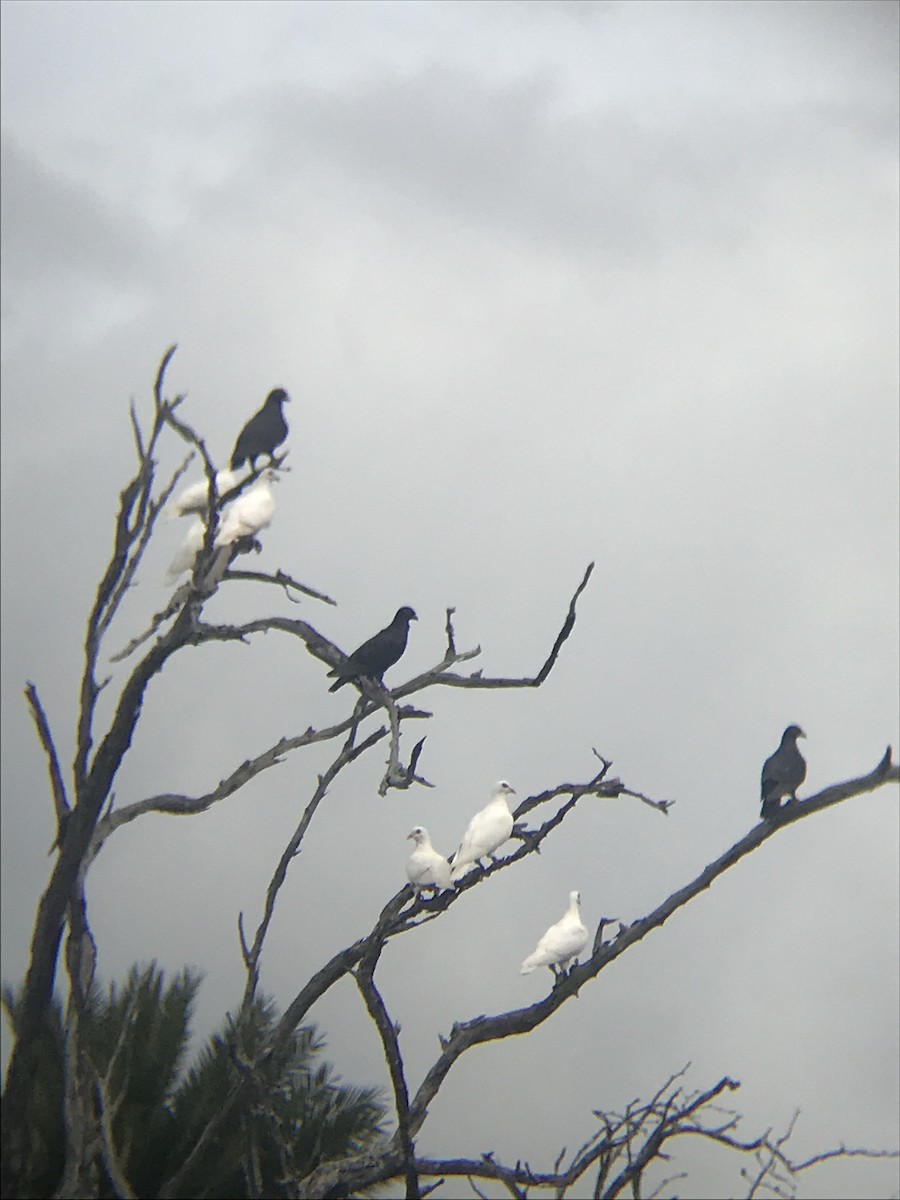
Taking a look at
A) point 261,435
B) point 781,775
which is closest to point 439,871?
point 781,775

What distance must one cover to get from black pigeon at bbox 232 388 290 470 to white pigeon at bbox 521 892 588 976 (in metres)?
3.35

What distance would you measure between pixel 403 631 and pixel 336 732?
114cm

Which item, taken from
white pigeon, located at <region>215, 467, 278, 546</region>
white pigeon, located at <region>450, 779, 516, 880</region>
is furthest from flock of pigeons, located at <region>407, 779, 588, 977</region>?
white pigeon, located at <region>215, 467, 278, 546</region>

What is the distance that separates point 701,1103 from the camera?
7.41m

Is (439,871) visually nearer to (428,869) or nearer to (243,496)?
(428,869)

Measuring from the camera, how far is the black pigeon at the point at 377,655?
799 centimetres

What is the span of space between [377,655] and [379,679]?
15 cm

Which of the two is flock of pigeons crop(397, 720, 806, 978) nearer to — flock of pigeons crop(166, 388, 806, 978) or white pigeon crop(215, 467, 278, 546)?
flock of pigeons crop(166, 388, 806, 978)

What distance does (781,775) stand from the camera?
26.7 ft

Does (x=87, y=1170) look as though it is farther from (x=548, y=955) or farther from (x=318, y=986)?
(x=548, y=955)

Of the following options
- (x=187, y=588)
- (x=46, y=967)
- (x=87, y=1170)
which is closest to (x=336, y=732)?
(x=187, y=588)

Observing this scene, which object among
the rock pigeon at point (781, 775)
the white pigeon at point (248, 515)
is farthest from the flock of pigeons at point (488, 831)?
the white pigeon at point (248, 515)

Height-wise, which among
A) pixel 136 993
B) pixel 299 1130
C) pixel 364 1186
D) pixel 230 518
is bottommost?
pixel 364 1186

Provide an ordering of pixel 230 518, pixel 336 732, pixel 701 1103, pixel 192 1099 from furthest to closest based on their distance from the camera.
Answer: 1. pixel 192 1099
2. pixel 230 518
3. pixel 336 732
4. pixel 701 1103
